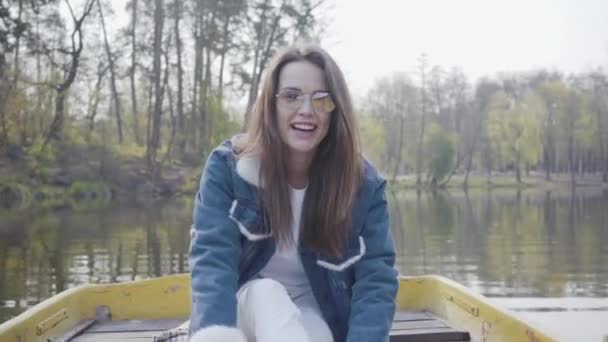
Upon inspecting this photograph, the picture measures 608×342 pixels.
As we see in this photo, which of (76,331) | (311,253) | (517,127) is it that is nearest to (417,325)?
(76,331)

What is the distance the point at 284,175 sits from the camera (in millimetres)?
1979

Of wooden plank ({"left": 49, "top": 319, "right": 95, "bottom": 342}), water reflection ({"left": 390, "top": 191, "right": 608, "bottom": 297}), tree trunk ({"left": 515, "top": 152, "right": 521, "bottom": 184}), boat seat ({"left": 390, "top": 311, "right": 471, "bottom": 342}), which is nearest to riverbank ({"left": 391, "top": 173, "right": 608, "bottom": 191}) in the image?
tree trunk ({"left": 515, "top": 152, "right": 521, "bottom": 184})

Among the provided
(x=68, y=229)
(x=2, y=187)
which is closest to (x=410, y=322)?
(x=68, y=229)

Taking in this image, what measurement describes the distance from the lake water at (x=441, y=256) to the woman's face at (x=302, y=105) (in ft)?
4.61

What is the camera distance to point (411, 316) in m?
3.74

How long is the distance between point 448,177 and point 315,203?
4355 cm

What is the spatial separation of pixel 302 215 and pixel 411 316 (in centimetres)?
196

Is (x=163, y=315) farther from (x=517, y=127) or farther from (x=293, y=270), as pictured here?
(x=517, y=127)

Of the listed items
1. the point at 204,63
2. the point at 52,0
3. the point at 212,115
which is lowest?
the point at 212,115

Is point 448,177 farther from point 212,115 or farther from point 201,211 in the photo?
point 201,211

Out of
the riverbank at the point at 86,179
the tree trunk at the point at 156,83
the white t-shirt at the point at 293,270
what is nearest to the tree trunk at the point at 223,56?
the tree trunk at the point at 156,83

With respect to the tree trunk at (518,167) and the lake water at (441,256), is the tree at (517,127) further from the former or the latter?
the lake water at (441,256)

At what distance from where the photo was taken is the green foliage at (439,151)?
139 ft

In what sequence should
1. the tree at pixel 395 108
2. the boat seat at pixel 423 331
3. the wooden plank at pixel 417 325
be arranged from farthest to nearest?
the tree at pixel 395 108
the wooden plank at pixel 417 325
the boat seat at pixel 423 331
